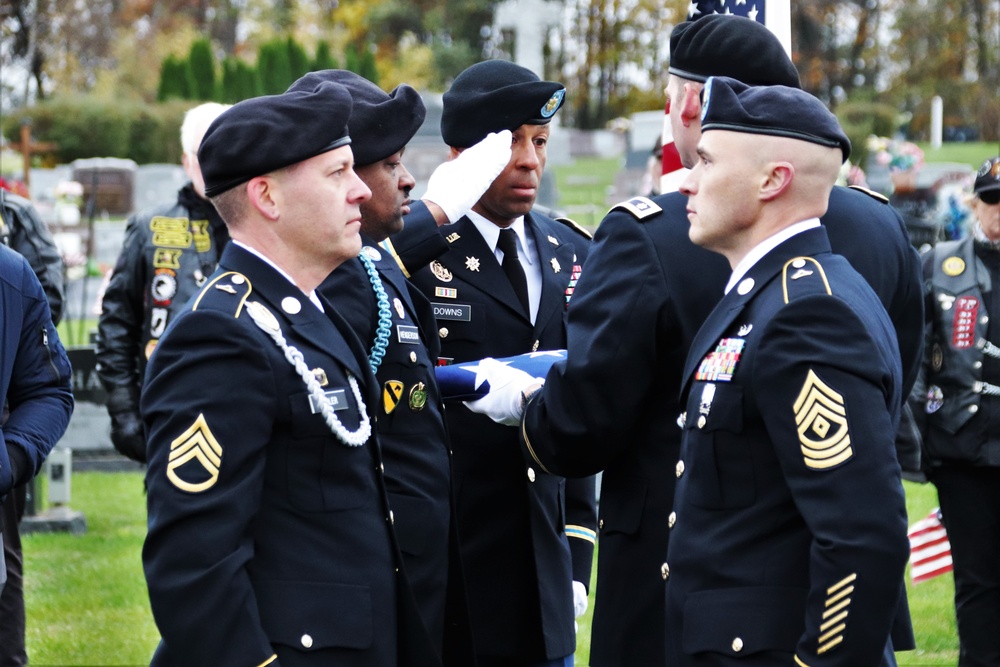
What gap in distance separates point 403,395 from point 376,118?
0.72 m

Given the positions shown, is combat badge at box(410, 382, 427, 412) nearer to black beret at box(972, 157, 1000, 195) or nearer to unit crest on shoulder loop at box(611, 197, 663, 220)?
unit crest on shoulder loop at box(611, 197, 663, 220)

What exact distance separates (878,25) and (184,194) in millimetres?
44481

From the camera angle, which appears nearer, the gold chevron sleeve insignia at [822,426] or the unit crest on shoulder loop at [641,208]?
the gold chevron sleeve insignia at [822,426]

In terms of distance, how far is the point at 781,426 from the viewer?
2.61 m

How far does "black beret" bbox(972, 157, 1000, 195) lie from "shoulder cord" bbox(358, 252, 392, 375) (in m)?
3.74

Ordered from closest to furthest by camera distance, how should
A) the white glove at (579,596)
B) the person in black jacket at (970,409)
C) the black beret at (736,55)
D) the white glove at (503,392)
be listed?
1. the black beret at (736,55)
2. the white glove at (503,392)
3. the white glove at (579,596)
4. the person in black jacket at (970,409)

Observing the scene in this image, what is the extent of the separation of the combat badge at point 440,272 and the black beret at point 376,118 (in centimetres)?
65

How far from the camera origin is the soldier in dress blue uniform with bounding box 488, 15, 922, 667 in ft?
10.6

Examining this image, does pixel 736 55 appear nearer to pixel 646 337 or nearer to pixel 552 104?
pixel 646 337

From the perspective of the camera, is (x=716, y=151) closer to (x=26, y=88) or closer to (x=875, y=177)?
(x=875, y=177)

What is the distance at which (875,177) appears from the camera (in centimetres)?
2530

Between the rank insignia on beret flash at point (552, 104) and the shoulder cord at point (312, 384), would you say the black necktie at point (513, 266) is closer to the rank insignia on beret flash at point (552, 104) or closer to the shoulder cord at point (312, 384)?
the rank insignia on beret flash at point (552, 104)

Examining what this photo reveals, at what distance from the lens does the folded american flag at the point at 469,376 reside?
12.2ft

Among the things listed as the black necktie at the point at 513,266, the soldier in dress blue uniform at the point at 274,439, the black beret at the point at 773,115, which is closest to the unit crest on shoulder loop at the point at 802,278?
the black beret at the point at 773,115
